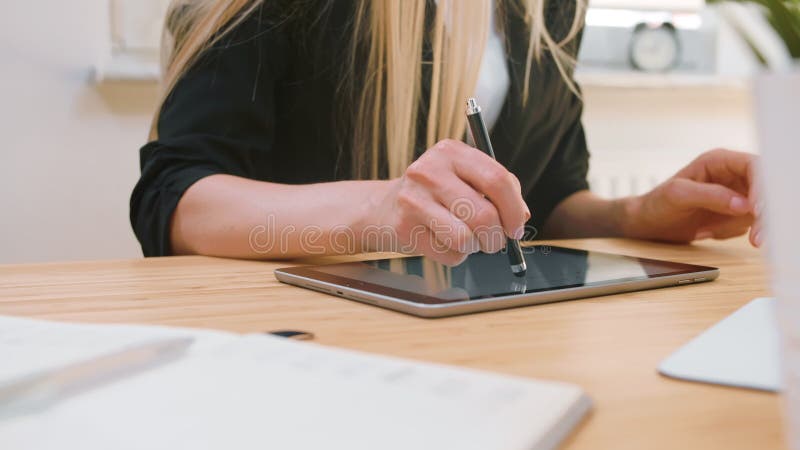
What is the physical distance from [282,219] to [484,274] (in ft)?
0.76

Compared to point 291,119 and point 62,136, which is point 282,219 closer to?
point 291,119

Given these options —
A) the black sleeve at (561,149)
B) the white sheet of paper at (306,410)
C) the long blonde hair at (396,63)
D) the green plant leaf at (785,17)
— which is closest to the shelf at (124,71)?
the long blonde hair at (396,63)

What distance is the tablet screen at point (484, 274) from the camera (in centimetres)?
46

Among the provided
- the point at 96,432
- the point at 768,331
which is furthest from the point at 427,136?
the point at 96,432

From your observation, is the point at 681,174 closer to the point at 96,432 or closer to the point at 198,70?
the point at 198,70

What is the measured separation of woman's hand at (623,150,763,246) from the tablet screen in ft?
0.78

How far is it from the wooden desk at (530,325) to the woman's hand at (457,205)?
4.1 inches

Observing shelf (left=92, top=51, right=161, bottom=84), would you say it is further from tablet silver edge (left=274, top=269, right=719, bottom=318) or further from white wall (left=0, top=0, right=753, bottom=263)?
tablet silver edge (left=274, top=269, right=719, bottom=318)

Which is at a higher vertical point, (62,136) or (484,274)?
(62,136)

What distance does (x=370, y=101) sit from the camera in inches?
38.7

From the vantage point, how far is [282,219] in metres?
0.69

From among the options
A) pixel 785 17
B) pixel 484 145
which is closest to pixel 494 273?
pixel 484 145

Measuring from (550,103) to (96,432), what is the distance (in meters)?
1.00

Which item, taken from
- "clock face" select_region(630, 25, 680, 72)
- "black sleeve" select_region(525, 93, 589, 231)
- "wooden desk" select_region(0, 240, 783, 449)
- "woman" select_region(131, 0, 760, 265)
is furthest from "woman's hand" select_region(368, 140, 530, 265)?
"clock face" select_region(630, 25, 680, 72)
